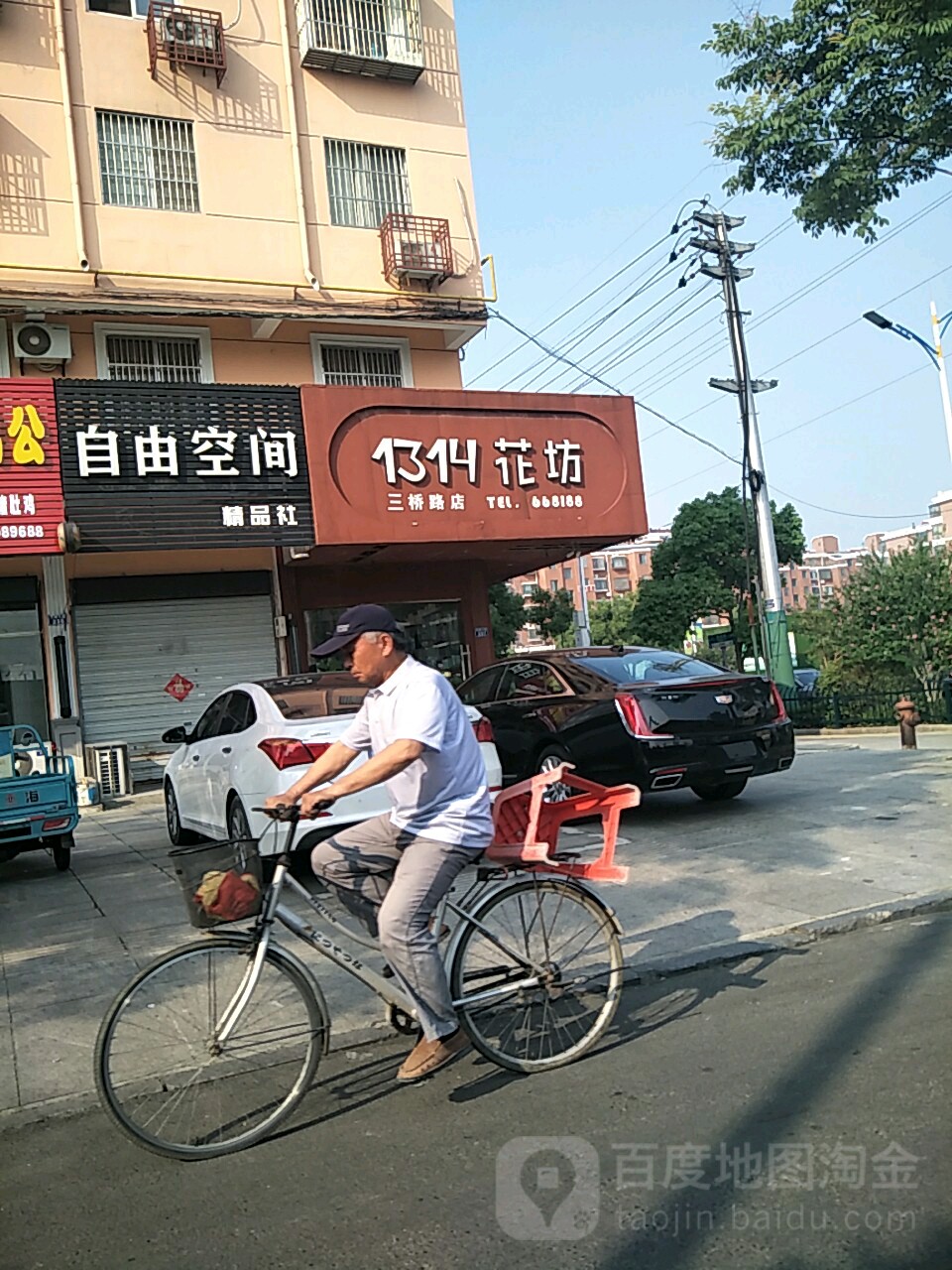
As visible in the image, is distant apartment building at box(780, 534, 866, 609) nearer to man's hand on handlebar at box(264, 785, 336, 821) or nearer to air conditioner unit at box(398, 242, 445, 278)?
air conditioner unit at box(398, 242, 445, 278)

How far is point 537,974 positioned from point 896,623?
19.8 m

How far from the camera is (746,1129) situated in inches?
134

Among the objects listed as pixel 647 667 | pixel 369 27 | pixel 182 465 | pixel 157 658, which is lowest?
pixel 647 667

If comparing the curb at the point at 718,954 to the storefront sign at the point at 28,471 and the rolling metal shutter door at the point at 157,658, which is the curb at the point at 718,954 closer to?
the storefront sign at the point at 28,471

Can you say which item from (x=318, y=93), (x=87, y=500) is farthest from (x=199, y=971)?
(x=318, y=93)

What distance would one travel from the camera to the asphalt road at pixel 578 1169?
2824 millimetres

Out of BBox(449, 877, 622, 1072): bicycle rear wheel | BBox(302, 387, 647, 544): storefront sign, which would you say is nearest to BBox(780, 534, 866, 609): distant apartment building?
BBox(302, 387, 647, 544): storefront sign

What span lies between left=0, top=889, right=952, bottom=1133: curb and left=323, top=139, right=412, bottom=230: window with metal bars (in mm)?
14408

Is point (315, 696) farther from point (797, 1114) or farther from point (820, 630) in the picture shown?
point (820, 630)

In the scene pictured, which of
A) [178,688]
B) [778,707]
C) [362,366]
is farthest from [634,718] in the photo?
[362,366]

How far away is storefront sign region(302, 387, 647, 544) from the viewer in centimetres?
1498

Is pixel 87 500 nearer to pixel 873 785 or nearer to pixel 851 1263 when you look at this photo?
pixel 873 785

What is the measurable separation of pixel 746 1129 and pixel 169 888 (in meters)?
5.45

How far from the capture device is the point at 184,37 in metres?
16.0
